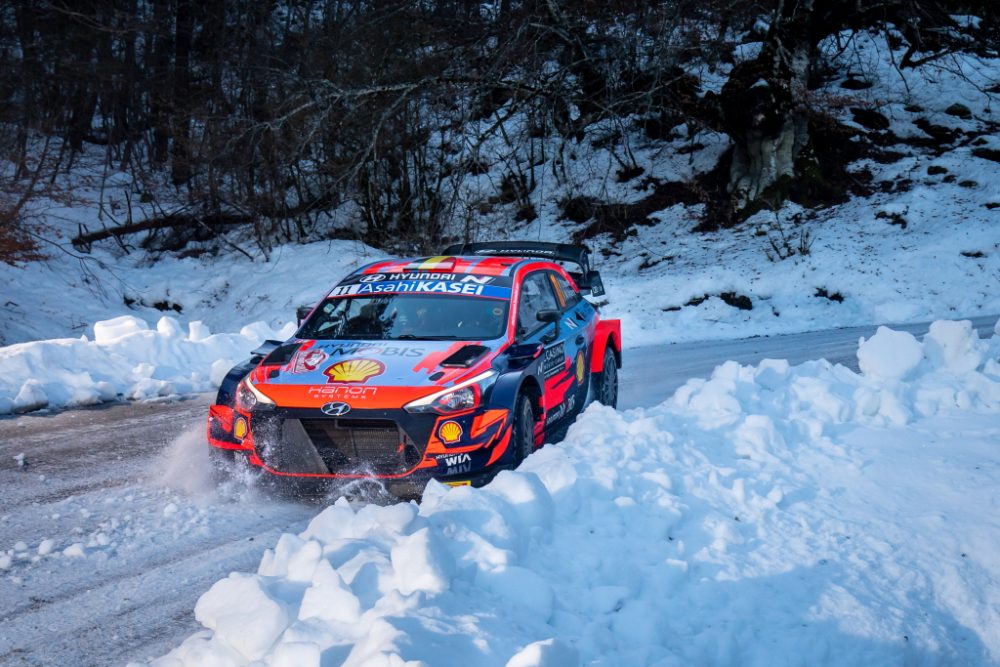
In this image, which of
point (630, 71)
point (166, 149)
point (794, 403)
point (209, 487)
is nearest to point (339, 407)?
point (209, 487)

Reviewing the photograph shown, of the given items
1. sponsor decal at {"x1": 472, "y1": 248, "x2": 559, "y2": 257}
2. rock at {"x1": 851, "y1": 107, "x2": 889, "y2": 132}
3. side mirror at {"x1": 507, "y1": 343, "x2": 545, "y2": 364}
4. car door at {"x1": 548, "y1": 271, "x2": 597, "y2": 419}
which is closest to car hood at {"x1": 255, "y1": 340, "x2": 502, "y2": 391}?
side mirror at {"x1": 507, "y1": 343, "x2": 545, "y2": 364}

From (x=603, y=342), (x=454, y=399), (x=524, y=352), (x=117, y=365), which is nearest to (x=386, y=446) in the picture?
(x=454, y=399)

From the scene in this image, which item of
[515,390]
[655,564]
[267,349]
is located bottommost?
[655,564]

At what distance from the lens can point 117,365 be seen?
1072cm

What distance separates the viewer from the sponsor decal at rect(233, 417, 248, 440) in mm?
5883

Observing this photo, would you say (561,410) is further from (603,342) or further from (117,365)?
(117,365)

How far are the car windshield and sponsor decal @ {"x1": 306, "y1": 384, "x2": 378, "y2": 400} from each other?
87 cm

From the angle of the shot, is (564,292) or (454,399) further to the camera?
(564,292)

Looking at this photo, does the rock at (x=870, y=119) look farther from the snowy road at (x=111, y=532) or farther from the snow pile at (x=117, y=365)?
the snowy road at (x=111, y=532)

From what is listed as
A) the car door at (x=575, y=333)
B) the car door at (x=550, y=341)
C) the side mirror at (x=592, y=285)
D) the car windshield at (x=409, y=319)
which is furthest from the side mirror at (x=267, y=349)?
the side mirror at (x=592, y=285)

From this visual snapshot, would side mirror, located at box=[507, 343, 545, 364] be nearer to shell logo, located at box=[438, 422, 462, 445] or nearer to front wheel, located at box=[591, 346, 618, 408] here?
shell logo, located at box=[438, 422, 462, 445]

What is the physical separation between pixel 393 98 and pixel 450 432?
51.1ft

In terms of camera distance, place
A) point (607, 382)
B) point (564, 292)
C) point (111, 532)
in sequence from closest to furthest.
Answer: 1. point (111, 532)
2. point (564, 292)
3. point (607, 382)

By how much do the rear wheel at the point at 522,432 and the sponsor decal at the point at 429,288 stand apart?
1.03 metres
